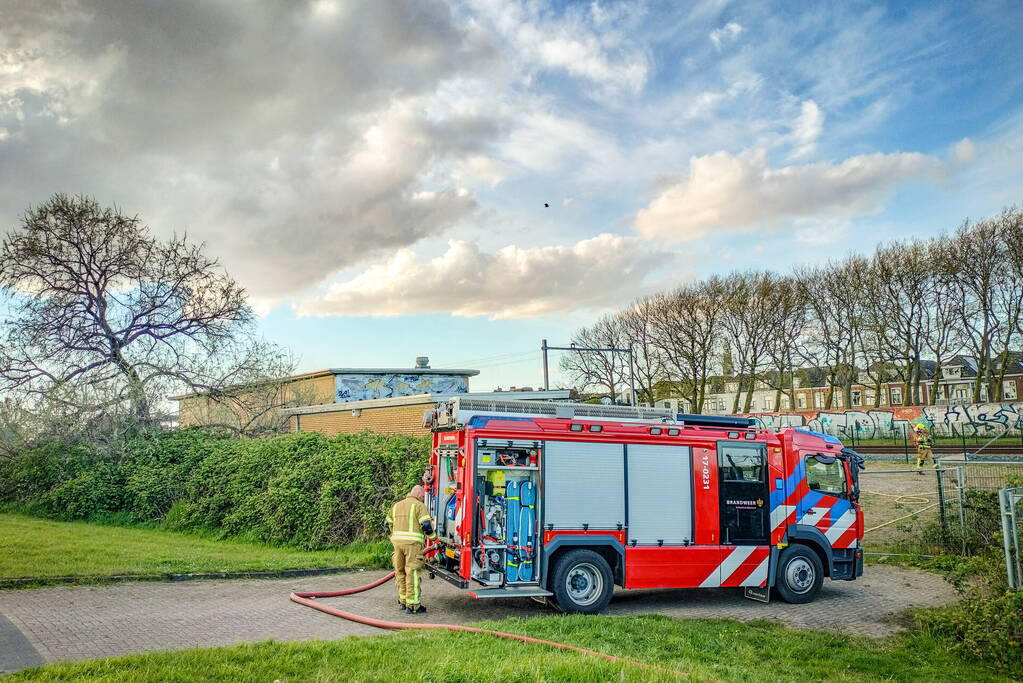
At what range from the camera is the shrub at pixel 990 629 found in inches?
327

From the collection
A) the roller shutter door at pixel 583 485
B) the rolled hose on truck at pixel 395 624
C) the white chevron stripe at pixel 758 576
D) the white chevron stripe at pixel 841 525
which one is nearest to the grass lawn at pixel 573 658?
the rolled hose on truck at pixel 395 624

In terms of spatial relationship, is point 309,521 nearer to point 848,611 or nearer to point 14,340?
point 848,611

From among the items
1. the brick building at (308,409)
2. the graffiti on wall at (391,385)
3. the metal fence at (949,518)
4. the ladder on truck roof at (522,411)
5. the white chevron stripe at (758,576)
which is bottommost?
the white chevron stripe at (758,576)

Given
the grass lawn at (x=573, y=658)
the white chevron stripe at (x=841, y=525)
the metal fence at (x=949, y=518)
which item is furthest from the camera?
the metal fence at (x=949, y=518)

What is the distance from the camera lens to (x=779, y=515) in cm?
1170

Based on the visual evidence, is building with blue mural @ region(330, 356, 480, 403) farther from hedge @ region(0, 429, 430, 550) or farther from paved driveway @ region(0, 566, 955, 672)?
paved driveway @ region(0, 566, 955, 672)

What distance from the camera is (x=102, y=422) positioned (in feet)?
71.5

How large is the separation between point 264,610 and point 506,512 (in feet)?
11.4

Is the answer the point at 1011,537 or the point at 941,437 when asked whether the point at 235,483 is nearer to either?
the point at 1011,537

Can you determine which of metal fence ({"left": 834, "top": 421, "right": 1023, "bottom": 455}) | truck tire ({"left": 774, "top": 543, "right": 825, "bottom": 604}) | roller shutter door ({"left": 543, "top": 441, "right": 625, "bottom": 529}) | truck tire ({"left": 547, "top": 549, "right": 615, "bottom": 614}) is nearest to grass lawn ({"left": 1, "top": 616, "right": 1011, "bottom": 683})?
truck tire ({"left": 547, "top": 549, "right": 615, "bottom": 614})

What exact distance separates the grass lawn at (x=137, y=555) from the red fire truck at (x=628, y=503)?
3.82 m

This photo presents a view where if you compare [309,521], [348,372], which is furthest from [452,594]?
[348,372]

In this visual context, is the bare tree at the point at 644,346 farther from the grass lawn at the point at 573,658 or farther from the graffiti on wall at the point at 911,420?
the grass lawn at the point at 573,658

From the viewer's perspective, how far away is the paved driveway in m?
8.17
